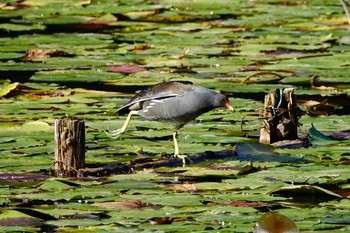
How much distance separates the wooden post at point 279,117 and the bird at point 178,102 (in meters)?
0.29

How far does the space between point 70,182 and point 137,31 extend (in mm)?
5916

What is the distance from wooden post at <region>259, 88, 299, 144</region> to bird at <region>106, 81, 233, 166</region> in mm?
288

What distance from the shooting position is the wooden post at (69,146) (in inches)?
227

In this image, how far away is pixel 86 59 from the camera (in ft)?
31.1

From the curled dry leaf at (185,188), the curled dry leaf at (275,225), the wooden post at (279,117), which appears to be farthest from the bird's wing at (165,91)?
the curled dry leaf at (275,225)

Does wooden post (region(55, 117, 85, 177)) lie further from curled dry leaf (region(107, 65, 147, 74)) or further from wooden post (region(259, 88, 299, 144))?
curled dry leaf (region(107, 65, 147, 74))

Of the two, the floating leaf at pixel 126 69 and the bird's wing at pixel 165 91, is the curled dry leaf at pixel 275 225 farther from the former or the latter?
the floating leaf at pixel 126 69

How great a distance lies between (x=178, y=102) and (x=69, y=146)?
0.80 meters

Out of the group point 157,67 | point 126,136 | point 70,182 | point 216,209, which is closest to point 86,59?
point 157,67

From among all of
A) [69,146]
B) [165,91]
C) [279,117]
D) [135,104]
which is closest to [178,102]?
[165,91]

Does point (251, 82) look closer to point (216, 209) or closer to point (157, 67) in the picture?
point (157, 67)

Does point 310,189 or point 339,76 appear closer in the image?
point 310,189

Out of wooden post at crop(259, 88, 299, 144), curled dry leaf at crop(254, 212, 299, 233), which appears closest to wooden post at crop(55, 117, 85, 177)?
wooden post at crop(259, 88, 299, 144)

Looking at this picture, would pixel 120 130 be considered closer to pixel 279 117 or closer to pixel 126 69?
pixel 279 117
